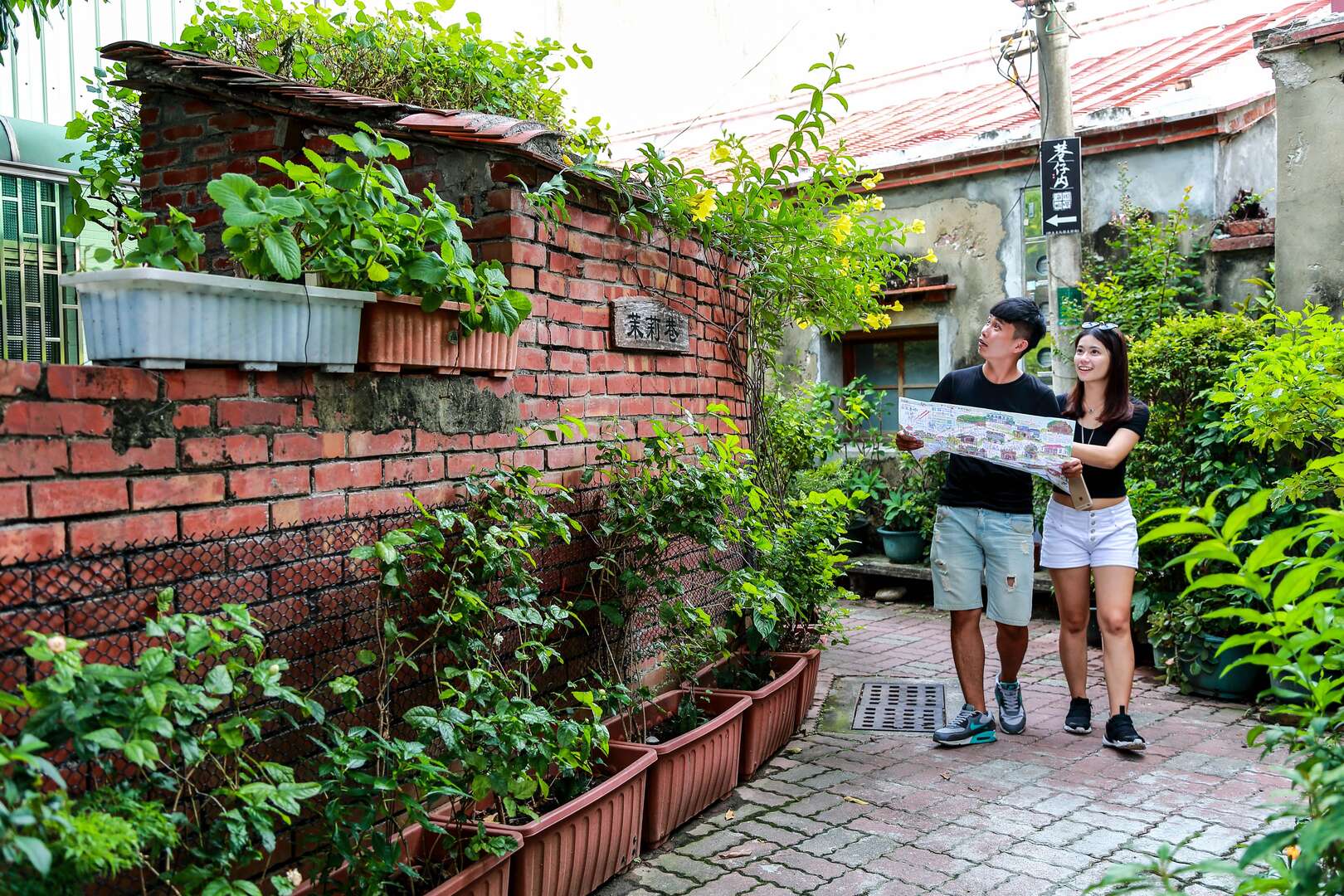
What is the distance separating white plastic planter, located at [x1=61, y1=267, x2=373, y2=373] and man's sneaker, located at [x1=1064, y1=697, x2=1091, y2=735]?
388cm

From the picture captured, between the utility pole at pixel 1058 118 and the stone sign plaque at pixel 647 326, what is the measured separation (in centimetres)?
377

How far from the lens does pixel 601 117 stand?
16.4 feet

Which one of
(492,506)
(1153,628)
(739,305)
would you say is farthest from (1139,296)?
(492,506)

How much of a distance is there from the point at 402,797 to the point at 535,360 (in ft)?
5.38

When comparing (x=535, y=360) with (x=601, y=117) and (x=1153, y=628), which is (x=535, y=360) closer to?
(x=601, y=117)

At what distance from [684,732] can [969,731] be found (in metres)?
1.50

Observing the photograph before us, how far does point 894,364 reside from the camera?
987 cm

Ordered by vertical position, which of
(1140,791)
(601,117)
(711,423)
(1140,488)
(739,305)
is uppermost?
(601,117)

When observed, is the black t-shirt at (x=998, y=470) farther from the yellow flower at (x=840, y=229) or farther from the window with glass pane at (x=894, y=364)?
the window with glass pane at (x=894, y=364)

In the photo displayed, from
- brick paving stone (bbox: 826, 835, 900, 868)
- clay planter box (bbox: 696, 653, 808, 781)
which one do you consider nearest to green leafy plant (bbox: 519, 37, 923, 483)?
clay planter box (bbox: 696, 653, 808, 781)

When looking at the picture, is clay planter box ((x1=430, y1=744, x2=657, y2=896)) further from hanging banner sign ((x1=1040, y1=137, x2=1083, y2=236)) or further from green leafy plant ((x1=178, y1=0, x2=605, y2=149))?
hanging banner sign ((x1=1040, y1=137, x2=1083, y2=236))

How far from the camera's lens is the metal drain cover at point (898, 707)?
17.1 feet

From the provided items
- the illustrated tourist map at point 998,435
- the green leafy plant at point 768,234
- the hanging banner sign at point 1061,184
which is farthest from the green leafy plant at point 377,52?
the hanging banner sign at point 1061,184

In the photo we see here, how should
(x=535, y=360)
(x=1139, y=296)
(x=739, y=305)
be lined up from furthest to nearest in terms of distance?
1. (x=1139, y=296)
2. (x=739, y=305)
3. (x=535, y=360)
